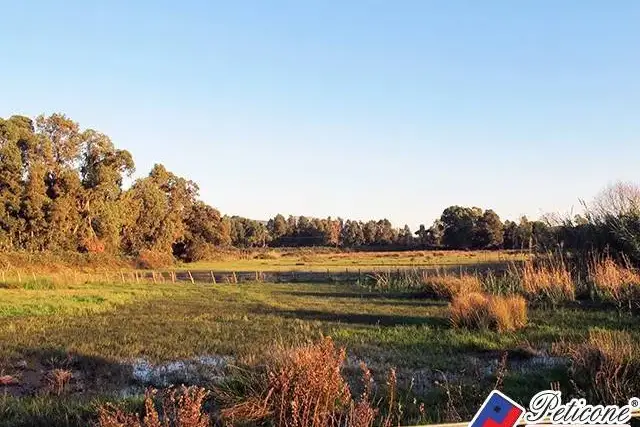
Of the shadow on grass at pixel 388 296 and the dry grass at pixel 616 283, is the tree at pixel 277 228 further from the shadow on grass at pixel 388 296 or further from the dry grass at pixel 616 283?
the dry grass at pixel 616 283

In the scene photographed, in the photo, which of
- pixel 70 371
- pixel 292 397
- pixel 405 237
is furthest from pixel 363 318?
pixel 405 237

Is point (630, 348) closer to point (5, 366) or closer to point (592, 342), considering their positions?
point (592, 342)

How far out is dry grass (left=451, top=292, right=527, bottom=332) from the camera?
1277 cm

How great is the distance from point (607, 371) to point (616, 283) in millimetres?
12185

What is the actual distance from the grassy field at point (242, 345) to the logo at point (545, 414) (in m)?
2.23

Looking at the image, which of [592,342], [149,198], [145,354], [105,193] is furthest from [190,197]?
[592,342]

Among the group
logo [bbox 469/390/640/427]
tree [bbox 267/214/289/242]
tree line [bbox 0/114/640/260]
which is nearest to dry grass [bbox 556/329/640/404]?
logo [bbox 469/390/640/427]

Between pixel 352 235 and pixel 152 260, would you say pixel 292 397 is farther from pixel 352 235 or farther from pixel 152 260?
pixel 352 235

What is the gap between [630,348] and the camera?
705 centimetres

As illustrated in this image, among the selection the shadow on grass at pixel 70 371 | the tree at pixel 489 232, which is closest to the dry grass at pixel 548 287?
the shadow on grass at pixel 70 371

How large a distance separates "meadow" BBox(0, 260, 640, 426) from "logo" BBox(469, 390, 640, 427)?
1.37 metres

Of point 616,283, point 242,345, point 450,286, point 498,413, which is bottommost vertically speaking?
point 242,345

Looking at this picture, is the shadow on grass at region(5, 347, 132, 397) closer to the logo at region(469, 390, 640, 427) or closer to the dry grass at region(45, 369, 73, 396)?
the dry grass at region(45, 369, 73, 396)

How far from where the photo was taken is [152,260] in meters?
63.2
